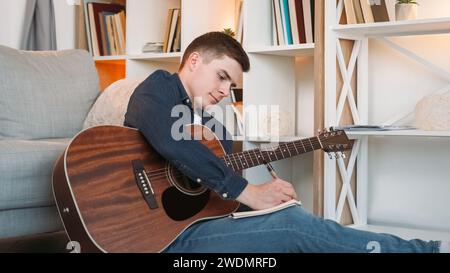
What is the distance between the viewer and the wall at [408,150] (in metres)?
2.45

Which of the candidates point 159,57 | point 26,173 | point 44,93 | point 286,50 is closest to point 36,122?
point 44,93

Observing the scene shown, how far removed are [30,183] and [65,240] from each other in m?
0.70

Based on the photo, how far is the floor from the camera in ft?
8.09

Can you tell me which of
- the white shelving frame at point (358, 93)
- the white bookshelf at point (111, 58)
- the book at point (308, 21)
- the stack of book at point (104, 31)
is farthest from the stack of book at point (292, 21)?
the stack of book at point (104, 31)

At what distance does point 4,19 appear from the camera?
3.21 meters

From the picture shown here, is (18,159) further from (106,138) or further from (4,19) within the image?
(4,19)

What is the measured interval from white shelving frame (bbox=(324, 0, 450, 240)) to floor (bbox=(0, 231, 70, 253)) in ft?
3.40

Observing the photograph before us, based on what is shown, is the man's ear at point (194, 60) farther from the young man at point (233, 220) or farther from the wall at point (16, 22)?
the wall at point (16, 22)

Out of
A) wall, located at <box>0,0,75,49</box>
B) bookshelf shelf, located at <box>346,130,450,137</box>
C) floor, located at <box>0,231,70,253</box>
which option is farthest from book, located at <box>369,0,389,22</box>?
wall, located at <box>0,0,75,49</box>

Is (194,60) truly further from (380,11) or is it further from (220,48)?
(380,11)

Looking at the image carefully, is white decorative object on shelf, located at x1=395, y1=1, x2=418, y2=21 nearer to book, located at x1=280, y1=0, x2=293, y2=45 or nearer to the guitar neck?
book, located at x1=280, y1=0, x2=293, y2=45

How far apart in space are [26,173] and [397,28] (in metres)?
1.33

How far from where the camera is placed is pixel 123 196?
1.57 metres
